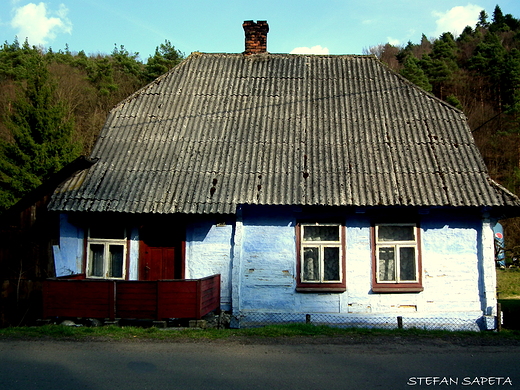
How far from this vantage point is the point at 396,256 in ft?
30.9

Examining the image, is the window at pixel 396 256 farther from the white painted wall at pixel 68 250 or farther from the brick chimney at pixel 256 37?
the brick chimney at pixel 256 37

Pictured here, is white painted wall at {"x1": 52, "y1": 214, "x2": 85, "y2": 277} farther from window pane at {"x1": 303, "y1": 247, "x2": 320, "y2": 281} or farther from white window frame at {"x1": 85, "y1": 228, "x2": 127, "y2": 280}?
window pane at {"x1": 303, "y1": 247, "x2": 320, "y2": 281}

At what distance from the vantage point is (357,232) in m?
9.45

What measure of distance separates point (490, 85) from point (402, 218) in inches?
1244

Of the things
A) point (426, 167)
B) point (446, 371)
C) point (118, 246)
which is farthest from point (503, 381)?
point (118, 246)

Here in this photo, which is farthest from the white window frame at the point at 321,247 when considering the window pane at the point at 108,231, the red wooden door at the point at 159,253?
the window pane at the point at 108,231

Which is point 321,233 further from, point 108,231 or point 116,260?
point 108,231

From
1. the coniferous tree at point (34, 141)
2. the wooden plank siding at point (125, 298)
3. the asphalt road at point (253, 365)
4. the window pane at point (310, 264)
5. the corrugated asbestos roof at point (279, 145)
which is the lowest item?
the asphalt road at point (253, 365)

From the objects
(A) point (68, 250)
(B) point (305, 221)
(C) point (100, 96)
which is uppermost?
(C) point (100, 96)

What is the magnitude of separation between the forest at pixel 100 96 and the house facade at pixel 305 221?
16232 millimetres

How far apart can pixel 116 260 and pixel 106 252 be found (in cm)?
30

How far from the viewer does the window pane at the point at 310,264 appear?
9.49 meters

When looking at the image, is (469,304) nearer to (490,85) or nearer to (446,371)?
(446,371)

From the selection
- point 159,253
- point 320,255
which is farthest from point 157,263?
point 320,255
